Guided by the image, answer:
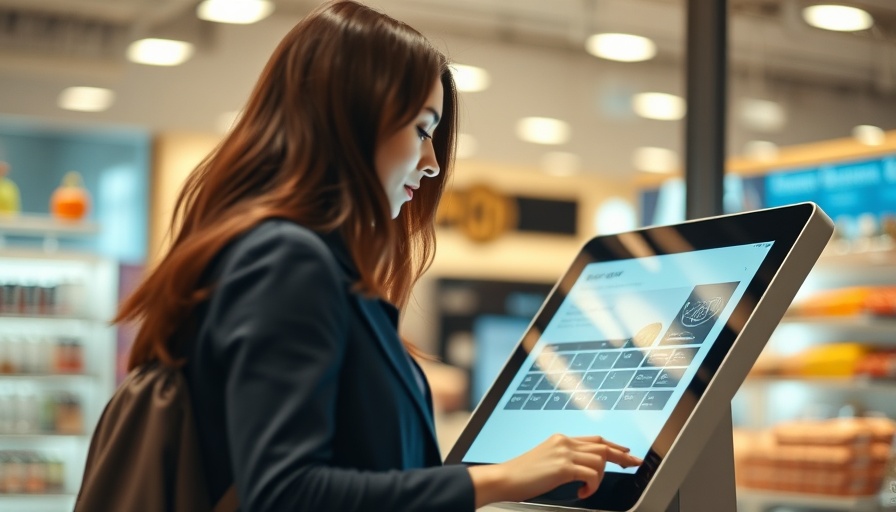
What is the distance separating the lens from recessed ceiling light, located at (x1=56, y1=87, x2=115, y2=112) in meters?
7.15

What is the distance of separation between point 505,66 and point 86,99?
2952mm

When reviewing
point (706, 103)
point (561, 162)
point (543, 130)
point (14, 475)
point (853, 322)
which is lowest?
point (14, 475)

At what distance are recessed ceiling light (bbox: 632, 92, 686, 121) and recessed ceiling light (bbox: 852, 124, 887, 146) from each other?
2.54m

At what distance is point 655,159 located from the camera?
905 cm

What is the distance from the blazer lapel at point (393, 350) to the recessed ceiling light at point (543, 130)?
24.6 feet

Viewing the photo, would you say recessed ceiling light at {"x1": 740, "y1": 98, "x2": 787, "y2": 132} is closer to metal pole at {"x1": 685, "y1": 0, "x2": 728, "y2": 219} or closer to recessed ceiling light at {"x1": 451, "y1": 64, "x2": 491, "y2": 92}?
recessed ceiling light at {"x1": 451, "y1": 64, "x2": 491, "y2": 92}

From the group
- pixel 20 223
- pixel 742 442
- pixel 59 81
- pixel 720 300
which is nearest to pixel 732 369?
pixel 720 300

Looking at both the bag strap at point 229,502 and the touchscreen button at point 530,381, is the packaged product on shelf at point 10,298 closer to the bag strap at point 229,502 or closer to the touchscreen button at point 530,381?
the touchscreen button at point 530,381

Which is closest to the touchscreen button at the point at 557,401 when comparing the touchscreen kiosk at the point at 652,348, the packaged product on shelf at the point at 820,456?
the touchscreen kiosk at the point at 652,348

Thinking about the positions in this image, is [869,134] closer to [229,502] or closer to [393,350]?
[393,350]

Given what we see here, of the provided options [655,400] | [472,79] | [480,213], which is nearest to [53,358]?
[472,79]

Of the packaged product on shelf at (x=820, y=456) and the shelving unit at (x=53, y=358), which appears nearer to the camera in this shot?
the packaged product on shelf at (x=820, y=456)

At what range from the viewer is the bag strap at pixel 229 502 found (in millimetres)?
Result: 1071

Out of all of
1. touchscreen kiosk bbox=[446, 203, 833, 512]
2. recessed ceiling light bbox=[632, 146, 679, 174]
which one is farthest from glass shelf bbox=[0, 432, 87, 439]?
touchscreen kiosk bbox=[446, 203, 833, 512]
